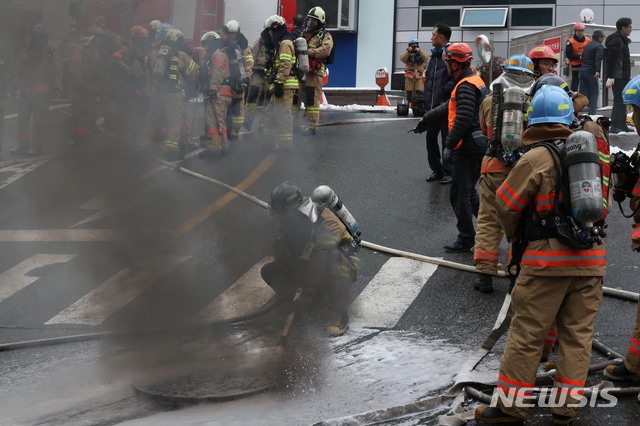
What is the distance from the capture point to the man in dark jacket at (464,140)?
8.43m

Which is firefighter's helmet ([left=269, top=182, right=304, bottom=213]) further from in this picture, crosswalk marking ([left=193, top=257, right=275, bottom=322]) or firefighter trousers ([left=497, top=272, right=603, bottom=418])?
firefighter trousers ([left=497, top=272, right=603, bottom=418])

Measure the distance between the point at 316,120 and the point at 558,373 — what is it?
32.7 feet

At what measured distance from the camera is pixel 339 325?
7004mm

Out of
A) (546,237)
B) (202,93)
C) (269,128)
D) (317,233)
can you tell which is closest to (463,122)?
(317,233)

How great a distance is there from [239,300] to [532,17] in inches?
932

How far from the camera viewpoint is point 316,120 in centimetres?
1460

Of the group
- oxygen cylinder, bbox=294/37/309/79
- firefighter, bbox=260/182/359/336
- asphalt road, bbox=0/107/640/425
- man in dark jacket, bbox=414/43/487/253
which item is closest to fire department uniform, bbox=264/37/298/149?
oxygen cylinder, bbox=294/37/309/79

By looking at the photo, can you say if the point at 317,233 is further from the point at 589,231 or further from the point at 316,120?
the point at 316,120

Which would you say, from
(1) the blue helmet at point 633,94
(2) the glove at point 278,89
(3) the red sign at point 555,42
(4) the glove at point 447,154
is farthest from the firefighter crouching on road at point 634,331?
(3) the red sign at point 555,42

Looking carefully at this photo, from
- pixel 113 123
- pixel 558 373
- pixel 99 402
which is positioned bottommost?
pixel 99 402

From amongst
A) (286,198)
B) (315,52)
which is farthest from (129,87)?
(315,52)

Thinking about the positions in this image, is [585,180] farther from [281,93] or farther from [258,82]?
[258,82]

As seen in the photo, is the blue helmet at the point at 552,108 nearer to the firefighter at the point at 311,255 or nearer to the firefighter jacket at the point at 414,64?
the firefighter at the point at 311,255

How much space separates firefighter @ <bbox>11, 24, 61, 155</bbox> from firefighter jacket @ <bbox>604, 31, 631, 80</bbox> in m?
11.1
